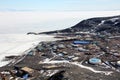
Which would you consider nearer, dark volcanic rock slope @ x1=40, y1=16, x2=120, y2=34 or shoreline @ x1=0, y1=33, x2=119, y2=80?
shoreline @ x1=0, y1=33, x2=119, y2=80

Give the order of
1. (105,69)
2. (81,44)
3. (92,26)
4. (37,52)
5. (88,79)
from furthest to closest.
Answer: (92,26) < (81,44) < (37,52) < (105,69) < (88,79)

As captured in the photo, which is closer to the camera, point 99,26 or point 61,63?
point 61,63

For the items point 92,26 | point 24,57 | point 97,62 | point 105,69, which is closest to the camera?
point 105,69

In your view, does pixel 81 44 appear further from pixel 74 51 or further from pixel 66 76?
pixel 66 76

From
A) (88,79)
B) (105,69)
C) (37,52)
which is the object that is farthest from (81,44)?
(88,79)

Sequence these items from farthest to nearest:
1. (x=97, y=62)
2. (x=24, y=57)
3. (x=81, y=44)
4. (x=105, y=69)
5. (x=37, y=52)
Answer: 1. (x=81, y=44)
2. (x=37, y=52)
3. (x=24, y=57)
4. (x=97, y=62)
5. (x=105, y=69)

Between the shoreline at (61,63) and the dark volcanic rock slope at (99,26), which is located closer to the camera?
the shoreline at (61,63)

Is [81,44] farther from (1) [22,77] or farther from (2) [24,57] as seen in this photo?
(1) [22,77]

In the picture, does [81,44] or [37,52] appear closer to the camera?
[37,52]

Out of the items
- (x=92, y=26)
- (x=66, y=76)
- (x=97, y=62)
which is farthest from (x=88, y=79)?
(x=92, y=26)
